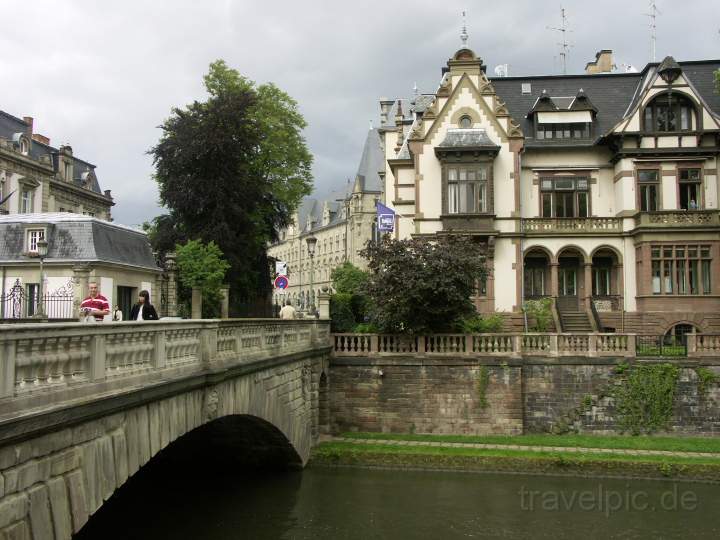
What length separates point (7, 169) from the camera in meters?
49.3

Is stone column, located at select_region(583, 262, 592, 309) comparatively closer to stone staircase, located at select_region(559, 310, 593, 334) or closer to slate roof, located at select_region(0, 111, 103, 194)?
stone staircase, located at select_region(559, 310, 593, 334)

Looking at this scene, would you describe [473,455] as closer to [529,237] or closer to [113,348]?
[529,237]

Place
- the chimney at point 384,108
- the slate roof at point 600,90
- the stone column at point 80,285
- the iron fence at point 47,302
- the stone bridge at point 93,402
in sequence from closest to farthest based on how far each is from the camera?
the stone bridge at point 93,402 < the stone column at point 80,285 < the iron fence at point 47,302 < the slate roof at point 600,90 < the chimney at point 384,108

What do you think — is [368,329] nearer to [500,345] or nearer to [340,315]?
[340,315]

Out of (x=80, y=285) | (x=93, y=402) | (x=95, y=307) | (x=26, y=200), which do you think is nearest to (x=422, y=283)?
(x=80, y=285)

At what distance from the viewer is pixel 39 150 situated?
55750 millimetres

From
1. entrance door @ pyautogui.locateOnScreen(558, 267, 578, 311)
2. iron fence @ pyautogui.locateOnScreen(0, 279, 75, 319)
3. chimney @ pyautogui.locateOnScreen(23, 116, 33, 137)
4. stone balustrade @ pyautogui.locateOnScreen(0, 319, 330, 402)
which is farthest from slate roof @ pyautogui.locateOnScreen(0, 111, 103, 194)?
stone balustrade @ pyautogui.locateOnScreen(0, 319, 330, 402)

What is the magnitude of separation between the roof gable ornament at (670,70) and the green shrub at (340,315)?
785 inches

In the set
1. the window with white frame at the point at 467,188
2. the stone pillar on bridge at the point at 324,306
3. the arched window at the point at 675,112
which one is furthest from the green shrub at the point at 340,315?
the arched window at the point at 675,112

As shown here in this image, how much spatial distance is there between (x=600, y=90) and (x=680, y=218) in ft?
31.4

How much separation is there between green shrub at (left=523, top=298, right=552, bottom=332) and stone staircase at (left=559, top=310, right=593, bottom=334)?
2.77 feet

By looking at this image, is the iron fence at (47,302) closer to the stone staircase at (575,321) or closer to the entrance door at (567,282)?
the stone staircase at (575,321)

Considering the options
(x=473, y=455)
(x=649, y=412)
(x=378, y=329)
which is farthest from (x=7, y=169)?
(x=649, y=412)

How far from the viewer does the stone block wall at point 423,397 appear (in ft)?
91.7
